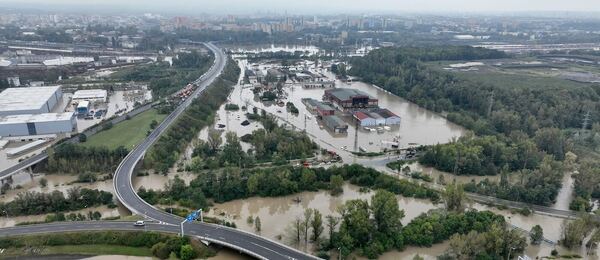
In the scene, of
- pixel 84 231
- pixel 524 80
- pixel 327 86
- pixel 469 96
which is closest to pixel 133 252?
pixel 84 231

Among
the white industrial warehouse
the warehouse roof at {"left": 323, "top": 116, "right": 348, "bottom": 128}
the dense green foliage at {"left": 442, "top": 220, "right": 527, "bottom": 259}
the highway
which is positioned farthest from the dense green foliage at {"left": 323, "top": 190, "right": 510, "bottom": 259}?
the white industrial warehouse

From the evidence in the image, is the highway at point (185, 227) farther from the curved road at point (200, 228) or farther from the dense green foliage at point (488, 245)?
the dense green foliage at point (488, 245)

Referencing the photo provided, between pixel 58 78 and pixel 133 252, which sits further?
pixel 58 78

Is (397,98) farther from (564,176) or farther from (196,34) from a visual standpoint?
(196,34)

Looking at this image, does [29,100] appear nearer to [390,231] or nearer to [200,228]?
[200,228]

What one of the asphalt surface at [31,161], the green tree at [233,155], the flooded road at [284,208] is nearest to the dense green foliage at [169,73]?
the asphalt surface at [31,161]
